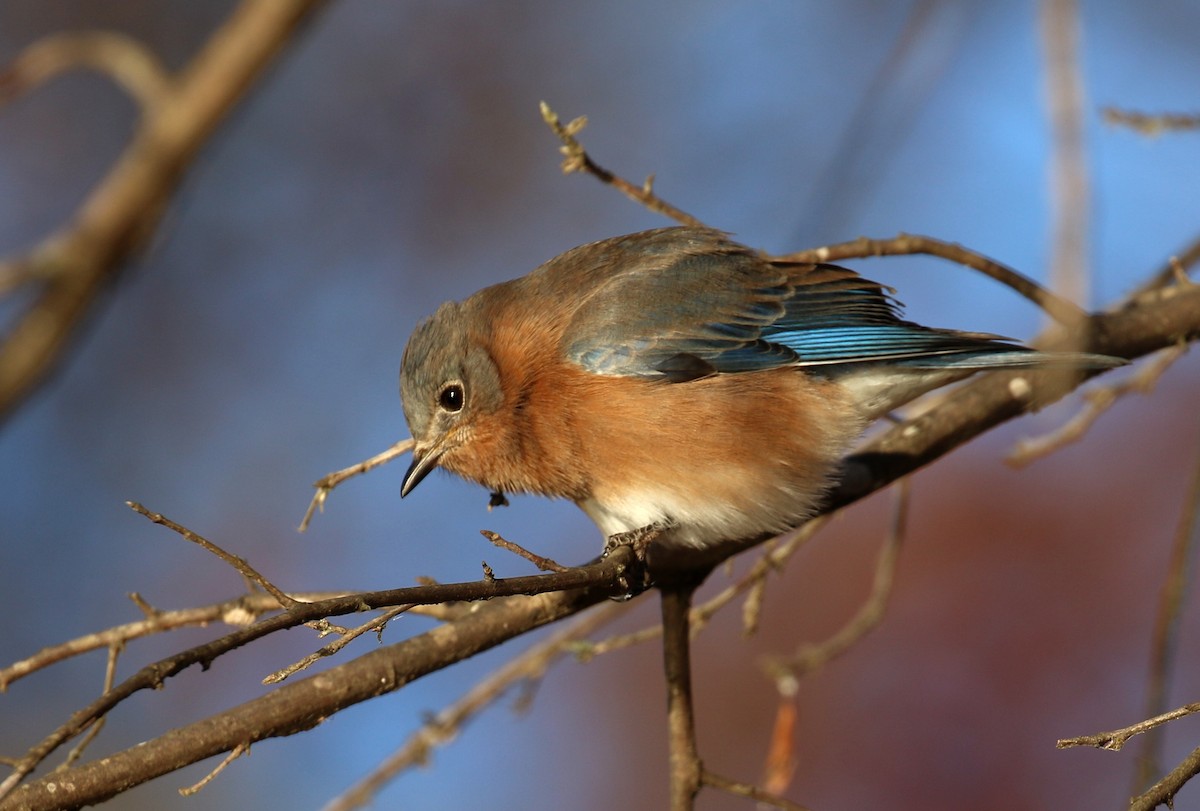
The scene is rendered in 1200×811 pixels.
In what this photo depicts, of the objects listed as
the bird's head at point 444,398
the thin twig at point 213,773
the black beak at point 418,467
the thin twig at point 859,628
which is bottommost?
the thin twig at point 213,773

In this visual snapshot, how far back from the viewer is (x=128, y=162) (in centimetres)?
491

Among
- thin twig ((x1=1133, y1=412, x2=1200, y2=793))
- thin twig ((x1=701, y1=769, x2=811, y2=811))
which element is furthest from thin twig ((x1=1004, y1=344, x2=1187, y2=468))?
thin twig ((x1=701, y1=769, x2=811, y2=811))

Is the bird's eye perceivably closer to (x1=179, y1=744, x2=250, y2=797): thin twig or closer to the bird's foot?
the bird's foot

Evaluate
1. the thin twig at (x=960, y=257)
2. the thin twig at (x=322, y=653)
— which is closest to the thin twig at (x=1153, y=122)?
the thin twig at (x=960, y=257)

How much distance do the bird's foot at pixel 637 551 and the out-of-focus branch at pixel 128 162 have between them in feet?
8.24

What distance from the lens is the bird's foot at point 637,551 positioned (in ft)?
10.8

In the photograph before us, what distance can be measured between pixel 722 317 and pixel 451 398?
987 mm

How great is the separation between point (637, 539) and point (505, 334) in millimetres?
995

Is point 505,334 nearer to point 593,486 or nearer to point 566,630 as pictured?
point 593,486

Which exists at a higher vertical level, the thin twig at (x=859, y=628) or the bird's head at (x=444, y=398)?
the bird's head at (x=444, y=398)

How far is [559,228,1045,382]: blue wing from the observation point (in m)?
3.95

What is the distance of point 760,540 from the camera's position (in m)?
3.78

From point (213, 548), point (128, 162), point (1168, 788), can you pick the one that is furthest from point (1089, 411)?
point (128, 162)

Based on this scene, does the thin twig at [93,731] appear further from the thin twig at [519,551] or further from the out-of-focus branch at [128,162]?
the out-of-focus branch at [128,162]
